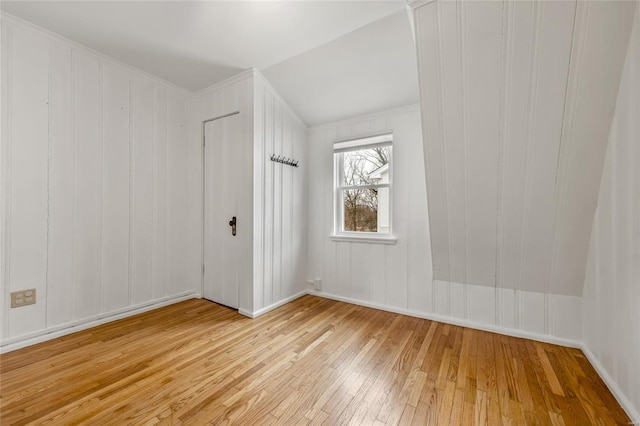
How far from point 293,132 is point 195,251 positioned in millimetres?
1912

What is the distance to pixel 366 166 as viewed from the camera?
318 centimetres

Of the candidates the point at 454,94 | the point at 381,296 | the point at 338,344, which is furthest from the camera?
the point at 381,296

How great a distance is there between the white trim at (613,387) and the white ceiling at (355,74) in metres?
2.52

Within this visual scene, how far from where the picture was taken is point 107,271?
8.39 feet

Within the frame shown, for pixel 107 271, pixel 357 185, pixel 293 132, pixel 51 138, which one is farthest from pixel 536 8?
pixel 107 271

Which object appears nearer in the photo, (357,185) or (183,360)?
(183,360)

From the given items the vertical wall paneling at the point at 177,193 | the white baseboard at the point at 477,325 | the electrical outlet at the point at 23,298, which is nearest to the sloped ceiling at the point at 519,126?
the white baseboard at the point at 477,325

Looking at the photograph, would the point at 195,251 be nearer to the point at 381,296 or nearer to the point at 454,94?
the point at 381,296

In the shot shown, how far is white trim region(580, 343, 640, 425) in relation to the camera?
4.58 ft

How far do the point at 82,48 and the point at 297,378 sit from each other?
10.8 ft

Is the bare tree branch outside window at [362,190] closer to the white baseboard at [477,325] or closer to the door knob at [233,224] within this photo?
the white baseboard at [477,325]

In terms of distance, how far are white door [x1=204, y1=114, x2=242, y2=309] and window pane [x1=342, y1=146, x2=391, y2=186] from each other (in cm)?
129

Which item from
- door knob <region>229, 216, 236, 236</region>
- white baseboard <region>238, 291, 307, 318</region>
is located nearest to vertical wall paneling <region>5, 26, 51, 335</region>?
door knob <region>229, 216, 236, 236</region>

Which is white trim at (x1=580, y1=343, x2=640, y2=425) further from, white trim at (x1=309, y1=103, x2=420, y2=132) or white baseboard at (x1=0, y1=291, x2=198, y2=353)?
white baseboard at (x1=0, y1=291, x2=198, y2=353)
